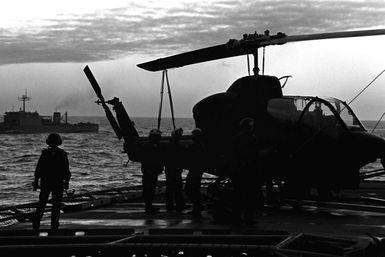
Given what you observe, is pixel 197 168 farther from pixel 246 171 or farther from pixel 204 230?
pixel 204 230

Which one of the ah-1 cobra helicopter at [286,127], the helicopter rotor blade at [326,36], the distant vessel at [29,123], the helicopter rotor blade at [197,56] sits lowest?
the distant vessel at [29,123]

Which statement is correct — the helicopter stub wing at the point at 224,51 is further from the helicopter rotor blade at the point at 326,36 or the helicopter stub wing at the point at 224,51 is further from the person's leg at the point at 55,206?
the person's leg at the point at 55,206

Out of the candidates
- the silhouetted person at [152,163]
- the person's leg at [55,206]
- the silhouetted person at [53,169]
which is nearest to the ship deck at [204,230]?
the person's leg at [55,206]

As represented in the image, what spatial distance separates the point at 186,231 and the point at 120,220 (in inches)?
129

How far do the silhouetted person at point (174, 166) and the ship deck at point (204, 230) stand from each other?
47 centimetres

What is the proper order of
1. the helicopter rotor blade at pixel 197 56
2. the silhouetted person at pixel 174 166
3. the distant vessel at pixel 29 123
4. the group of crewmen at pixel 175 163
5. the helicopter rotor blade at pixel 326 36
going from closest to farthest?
the helicopter rotor blade at pixel 326 36 → the group of crewmen at pixel 175 163 → the silhouetted person at pixel 174 166 → the helicopter rotor blade at pixel 197 56 → the distant vessel at pixel 29 123

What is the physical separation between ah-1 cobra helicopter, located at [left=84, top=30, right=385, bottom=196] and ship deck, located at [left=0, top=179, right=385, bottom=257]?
0.79 m

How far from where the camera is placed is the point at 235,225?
529 inches

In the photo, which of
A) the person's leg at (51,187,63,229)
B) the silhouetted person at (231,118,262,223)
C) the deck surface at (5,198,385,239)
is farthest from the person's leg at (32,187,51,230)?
the silhouetted person at (231,118,262,223)

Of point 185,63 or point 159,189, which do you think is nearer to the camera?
point 185,63

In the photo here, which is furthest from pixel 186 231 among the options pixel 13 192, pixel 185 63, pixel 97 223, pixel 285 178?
pixel 13 192

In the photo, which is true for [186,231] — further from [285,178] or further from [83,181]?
[83,181]

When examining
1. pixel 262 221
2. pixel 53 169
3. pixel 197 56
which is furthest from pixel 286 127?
pixel 53 169

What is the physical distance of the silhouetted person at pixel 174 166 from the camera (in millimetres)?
15320
